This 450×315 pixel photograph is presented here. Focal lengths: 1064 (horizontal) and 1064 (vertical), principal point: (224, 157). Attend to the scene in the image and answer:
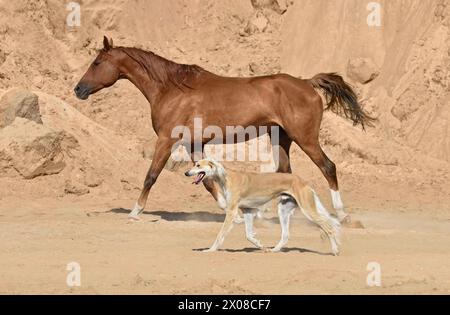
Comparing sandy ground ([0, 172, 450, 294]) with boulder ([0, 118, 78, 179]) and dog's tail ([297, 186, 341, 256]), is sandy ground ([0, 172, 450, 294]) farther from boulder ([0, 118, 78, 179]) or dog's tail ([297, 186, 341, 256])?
boulder ([0, 118, 78, 179])

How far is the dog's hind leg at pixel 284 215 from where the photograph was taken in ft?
43.0

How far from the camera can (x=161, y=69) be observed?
16.7 m

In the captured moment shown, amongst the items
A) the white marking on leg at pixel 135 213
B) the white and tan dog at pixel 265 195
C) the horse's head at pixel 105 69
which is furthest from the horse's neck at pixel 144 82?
the white and tan dog at pixel 265 195

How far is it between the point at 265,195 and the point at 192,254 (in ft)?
3.90

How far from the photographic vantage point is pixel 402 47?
87.5 ft

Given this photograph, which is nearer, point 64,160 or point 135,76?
point 135,76

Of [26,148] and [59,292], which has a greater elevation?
[26,148]

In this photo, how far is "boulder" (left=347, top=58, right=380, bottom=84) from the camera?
26188 mm

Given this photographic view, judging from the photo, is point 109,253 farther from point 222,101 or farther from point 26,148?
point 26,148

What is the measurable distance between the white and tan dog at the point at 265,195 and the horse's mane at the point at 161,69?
379cm

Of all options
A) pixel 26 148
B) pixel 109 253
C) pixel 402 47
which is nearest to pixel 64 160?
pixel 26 148

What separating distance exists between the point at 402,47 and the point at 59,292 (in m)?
17.9

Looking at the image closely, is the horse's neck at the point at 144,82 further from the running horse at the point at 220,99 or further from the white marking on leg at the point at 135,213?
the white marking on leg at the point at 135,213

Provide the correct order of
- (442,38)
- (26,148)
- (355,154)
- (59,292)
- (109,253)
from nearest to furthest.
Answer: (59,292), (109,253), (26,148), (355,154), (442,38)
